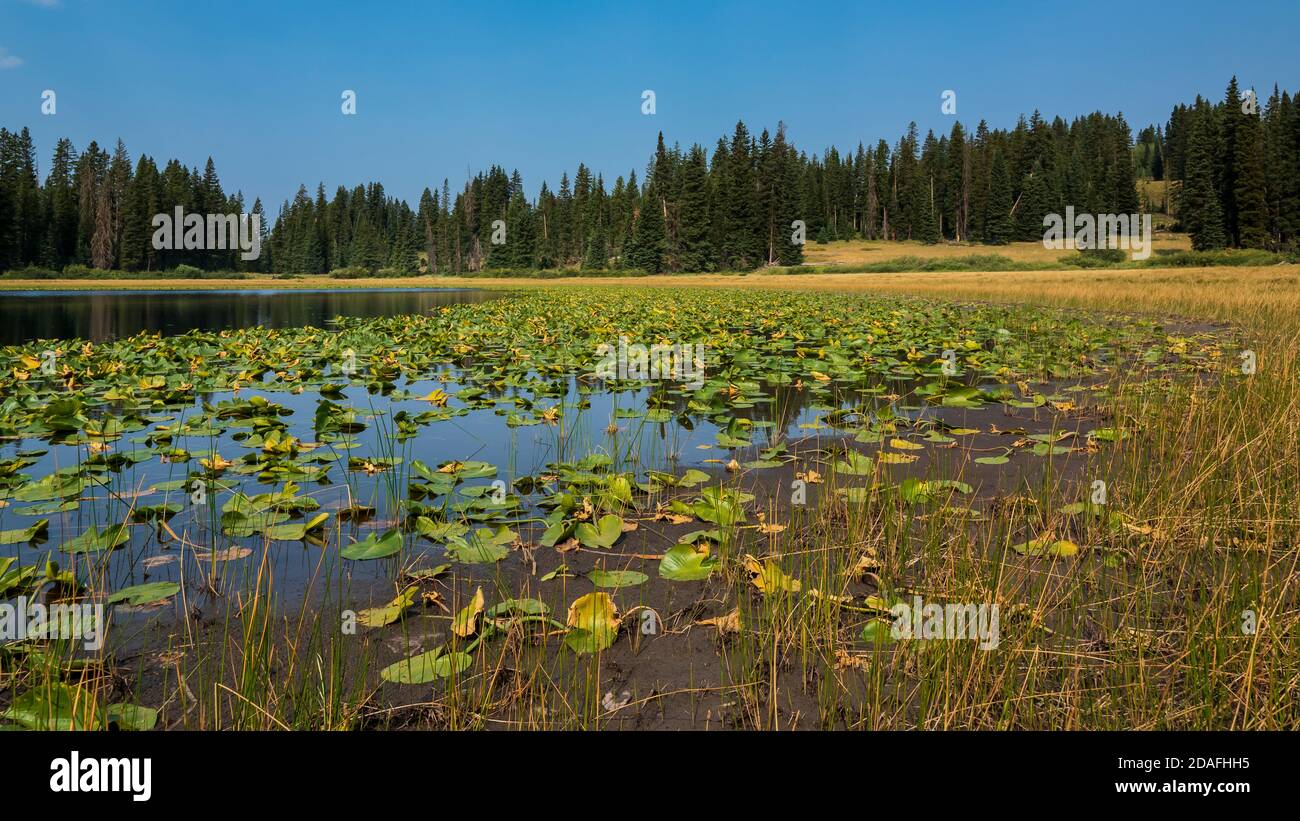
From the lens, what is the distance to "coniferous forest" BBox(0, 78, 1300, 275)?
58594mm

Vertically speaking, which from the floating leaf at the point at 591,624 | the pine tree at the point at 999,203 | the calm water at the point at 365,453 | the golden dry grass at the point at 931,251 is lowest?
the floating leaf at the point at 591,624

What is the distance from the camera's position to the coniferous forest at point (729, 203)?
→ 5859cm

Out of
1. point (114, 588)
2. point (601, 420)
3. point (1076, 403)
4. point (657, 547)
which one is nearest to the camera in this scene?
point (114, 588)

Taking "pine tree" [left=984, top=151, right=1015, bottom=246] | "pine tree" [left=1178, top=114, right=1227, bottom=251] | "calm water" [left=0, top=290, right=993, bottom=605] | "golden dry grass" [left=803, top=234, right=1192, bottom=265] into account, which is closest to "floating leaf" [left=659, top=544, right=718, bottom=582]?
"calm water" [left=0, top=290, right=993, bottom=605]

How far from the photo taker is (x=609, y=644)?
249cm

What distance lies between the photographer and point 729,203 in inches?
2525

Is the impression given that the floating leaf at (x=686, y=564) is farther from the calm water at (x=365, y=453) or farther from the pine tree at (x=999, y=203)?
the pine tree at (x=999, y=203)

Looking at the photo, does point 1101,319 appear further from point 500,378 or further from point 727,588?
point 727,588

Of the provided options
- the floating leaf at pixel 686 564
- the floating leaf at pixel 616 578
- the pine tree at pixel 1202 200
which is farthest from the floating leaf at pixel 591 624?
the pine tree at pixel 1202 200

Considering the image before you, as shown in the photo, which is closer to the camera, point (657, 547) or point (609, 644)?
point (609, 644)
